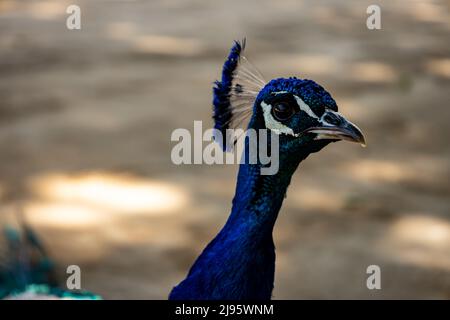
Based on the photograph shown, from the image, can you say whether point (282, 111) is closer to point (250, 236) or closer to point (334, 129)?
point (334, 129)

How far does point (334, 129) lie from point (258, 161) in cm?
13

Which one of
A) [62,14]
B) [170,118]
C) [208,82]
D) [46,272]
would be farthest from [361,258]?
[62,14]

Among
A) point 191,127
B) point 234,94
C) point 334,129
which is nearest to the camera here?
point 334,129

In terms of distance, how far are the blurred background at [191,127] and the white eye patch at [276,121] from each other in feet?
3.28

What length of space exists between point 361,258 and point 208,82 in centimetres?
137

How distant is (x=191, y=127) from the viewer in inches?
113

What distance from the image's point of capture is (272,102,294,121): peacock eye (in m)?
1.14

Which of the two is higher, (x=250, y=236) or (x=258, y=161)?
(x=258, y=161)

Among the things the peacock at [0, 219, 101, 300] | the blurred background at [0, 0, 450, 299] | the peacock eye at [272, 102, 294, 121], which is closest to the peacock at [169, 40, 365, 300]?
the peacock eye at [272, 102, 294, 121]

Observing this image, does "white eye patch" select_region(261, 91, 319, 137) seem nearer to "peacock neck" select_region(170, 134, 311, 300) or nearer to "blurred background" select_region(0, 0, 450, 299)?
"peacock neck" select_region(170, 134, 311, 300)

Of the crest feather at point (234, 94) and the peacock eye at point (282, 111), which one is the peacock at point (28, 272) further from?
the peacock eye at point (282, 111)

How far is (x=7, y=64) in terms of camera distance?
3410mm

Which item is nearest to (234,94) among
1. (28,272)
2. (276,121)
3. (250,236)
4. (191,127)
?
(276,121)
